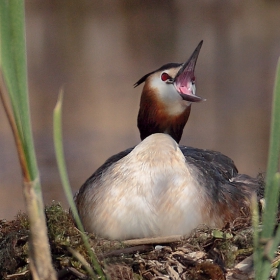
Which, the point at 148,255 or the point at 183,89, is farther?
the point at 183,89

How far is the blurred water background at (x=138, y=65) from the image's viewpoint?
80.1 inches

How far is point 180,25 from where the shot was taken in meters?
2.12

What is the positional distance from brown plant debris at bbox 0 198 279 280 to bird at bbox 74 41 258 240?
4 centimetres

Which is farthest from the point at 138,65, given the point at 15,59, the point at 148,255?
the point at 15,59

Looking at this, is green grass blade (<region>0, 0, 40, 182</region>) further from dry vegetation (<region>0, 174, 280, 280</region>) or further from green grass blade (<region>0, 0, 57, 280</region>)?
dry vegetation (<region>0, 174, 280, 280</region>)

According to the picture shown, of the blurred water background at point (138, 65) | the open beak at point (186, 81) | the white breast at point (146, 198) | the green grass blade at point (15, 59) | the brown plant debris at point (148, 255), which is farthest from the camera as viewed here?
the blurred water background at point (138, 65)

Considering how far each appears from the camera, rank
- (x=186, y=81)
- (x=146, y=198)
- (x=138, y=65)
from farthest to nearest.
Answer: (x=138, y=65), (x=186, y=81), (x=146, y=198)

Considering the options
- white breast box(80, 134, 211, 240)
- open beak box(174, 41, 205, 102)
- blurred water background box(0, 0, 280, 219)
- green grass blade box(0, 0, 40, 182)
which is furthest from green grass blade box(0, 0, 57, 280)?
blurred water background box(0, 0, 280, 219)

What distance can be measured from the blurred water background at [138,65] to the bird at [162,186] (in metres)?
0.83

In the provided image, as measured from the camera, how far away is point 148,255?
0.86 metres

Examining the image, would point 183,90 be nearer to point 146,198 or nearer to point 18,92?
point 146,198

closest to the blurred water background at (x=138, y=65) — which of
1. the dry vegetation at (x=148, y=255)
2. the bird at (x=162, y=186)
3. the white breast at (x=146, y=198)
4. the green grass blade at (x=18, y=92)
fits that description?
the bird at (x=162, y=186)

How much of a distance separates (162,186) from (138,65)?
1.19 m

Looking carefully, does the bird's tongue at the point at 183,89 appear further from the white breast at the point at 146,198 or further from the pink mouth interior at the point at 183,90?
the white breast at the point at 146,198
